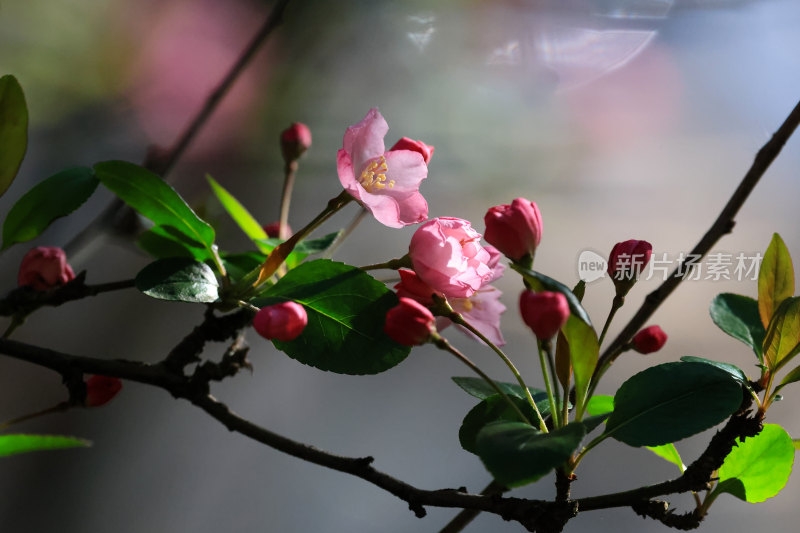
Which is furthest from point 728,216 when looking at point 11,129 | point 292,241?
point 11,129

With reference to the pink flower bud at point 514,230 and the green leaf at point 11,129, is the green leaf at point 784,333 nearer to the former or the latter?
the pink flower bud at point 514,230

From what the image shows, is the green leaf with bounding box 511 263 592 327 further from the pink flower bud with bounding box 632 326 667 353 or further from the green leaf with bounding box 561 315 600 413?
the pink flower bud with bounding box 632 326 667 353

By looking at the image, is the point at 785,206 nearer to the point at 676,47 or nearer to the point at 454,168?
the point at 676,47

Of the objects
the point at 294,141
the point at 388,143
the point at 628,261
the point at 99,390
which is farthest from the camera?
the point at 388,143

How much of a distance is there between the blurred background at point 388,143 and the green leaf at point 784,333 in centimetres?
58

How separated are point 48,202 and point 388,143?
72 centimetres

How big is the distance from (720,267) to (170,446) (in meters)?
0.80

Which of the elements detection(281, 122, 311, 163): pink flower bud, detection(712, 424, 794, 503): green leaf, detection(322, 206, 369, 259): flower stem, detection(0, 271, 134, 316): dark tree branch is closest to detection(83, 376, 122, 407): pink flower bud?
detection(0, 271, 134, 316): dark tree branch

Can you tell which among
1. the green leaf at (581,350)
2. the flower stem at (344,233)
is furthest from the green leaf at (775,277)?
the flower stem at (344,233)

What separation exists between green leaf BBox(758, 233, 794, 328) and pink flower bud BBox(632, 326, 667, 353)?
0.22 feet

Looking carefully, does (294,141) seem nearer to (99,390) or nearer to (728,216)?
(99,390)

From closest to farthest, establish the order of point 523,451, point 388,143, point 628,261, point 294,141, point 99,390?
point 523,451 < point 628,261 < point 99,390 < point 294,141 < point 388,143

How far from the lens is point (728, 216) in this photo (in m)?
0.39

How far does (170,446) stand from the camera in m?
0.93
